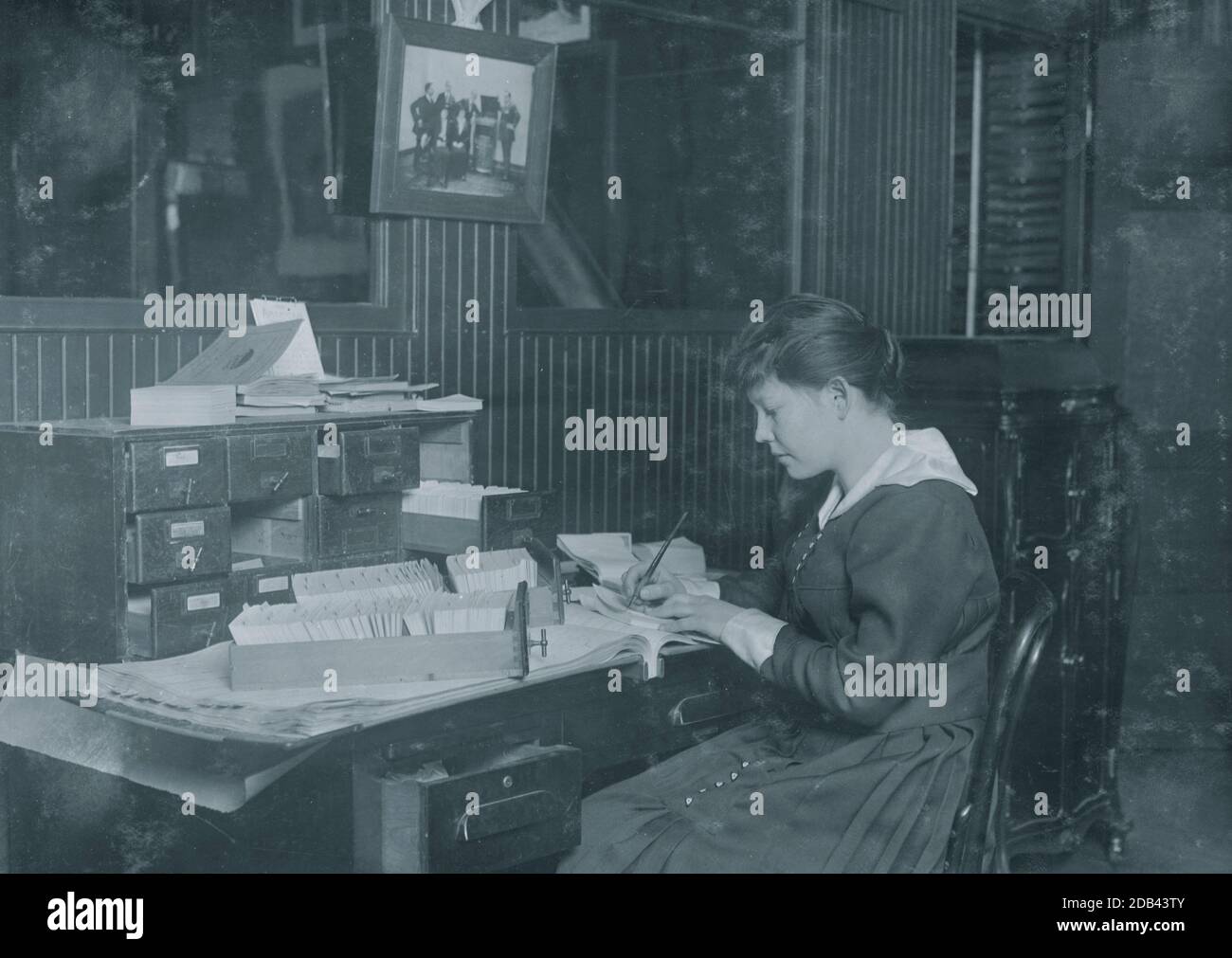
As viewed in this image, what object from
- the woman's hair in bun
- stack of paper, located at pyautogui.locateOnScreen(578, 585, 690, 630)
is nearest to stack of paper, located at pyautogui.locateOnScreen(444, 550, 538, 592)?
stack of paper, located at pyautogui.locateOnScreen(578, 585, 690, 630)

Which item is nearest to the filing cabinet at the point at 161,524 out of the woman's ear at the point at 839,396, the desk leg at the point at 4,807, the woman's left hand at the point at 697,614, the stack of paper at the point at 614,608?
the desk leg at the point at 4,807

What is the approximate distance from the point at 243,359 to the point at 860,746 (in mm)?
1521

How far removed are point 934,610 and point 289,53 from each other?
8.13ft

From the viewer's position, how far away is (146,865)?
2877mm

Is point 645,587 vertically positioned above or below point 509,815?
above

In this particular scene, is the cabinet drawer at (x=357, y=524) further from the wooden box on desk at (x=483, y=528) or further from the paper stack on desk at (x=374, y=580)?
the paper stack on desk at (x=374, y=580)

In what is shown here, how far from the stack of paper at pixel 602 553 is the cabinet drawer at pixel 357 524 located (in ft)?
1.26

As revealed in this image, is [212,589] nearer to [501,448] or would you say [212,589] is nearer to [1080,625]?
[501,448]

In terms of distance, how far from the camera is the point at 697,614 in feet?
8.53

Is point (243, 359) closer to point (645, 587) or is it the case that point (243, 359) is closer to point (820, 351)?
point (645, 587)

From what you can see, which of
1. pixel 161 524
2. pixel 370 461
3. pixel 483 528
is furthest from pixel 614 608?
pixel 161 524

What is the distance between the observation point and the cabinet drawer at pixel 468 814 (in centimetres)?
214

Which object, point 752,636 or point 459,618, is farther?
point 752,636

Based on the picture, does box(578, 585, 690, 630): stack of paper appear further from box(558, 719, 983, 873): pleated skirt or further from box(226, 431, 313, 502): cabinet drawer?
box(226, 431, 313, 502): cabinet drawer
